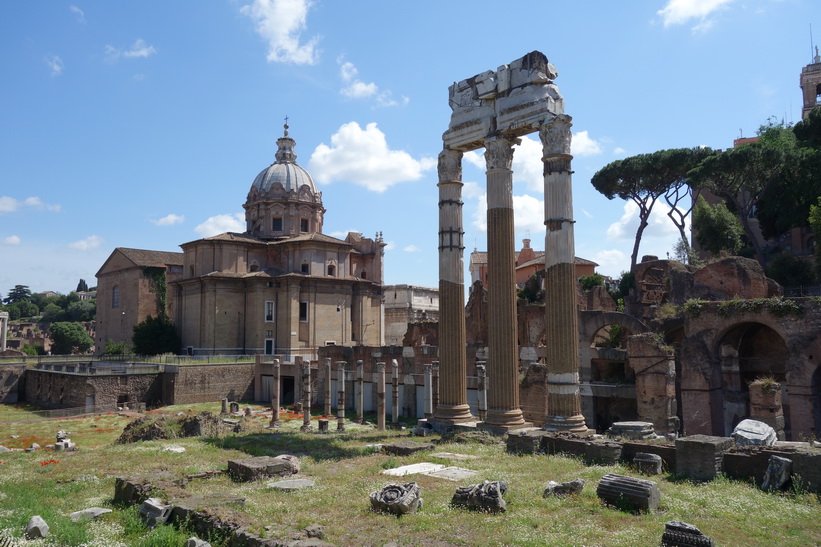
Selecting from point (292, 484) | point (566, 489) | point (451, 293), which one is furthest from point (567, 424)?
point (292, 484)

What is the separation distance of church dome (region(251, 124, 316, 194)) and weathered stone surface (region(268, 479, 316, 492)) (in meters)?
38.6

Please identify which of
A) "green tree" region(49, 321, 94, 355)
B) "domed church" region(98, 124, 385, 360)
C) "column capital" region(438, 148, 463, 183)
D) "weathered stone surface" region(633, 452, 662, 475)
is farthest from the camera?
"green tree" region(49, 321, 94, 355)

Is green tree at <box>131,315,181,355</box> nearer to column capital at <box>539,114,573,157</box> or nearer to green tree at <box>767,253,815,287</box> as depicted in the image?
column capital at <box>539,114,573,157</box>

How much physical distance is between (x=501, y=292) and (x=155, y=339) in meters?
32.7

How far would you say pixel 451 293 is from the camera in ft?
50.8

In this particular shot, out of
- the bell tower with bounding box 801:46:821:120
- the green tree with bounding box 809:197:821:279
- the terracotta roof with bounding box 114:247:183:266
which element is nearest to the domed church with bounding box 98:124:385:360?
the terracotta roof with bounding box 114:247:183:266

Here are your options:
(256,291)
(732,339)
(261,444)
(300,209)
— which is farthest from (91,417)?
(732,339)

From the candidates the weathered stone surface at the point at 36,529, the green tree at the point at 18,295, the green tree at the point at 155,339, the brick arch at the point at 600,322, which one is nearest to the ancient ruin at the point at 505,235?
the weathered stone surface at the point at 36,529

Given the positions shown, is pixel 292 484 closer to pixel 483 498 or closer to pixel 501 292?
pixel 483 498

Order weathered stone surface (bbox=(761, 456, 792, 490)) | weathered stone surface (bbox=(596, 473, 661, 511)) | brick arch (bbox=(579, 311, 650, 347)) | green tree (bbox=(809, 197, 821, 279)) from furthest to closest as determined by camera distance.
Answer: green tree (bbox=(809, 197, 821, 279)) < brick arch (bbox=(579, 311, 650, 347)) < weathered stone surface (bbox=(761, 456, 792, 490)) < weathered stone surface (bbox=(596, 473, 661, 511))

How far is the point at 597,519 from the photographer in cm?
711

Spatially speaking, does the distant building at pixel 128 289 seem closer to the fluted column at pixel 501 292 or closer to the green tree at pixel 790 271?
the fluted column at pixel 501 292

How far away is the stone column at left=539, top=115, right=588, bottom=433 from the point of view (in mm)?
12930

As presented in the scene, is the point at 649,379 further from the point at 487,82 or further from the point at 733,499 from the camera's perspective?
the point at 733,499
